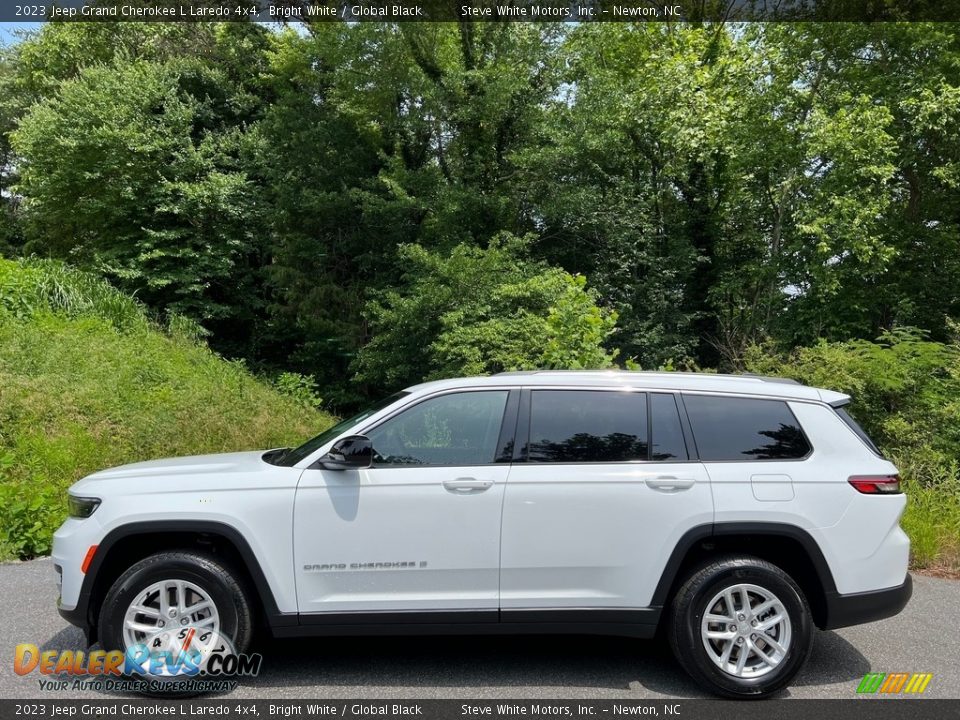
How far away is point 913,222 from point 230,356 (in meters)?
17.7

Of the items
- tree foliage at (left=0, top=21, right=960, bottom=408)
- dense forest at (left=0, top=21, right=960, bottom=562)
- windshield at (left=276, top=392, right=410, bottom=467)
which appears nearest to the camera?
windshield at (left=276, top=392, right=410, bottom=467)

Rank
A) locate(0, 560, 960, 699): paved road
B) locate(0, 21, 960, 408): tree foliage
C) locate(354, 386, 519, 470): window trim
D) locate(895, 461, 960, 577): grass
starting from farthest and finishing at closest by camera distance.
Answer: locate(0, 21, 960, 408): tree foliage
locate(895, 461, 960, 577): grass
locate(354, 386, 519, 470): window trim
locate(0, 560, 960, 699): paved road

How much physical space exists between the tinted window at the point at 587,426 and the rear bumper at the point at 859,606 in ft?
4.37

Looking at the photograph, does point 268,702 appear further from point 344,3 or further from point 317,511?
point 344,3

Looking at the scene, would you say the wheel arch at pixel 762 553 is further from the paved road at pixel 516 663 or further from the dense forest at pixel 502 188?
the dense forest at pixel 502 188

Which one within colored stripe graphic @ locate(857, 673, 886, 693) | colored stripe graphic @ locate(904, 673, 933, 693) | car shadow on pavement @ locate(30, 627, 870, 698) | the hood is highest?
the hood

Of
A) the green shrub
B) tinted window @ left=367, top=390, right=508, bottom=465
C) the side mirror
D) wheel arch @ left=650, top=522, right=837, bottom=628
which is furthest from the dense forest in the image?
the side mirror

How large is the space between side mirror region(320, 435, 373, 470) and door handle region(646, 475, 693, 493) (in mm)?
1600

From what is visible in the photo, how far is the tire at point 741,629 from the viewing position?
4.06 meters

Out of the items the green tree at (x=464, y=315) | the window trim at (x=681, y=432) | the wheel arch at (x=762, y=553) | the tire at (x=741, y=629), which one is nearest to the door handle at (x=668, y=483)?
the window trim at (x=681, y=432)

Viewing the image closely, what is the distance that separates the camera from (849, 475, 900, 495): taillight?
13.9 feet

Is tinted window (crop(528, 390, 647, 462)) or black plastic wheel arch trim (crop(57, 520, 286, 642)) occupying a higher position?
tinted window (crop(528, 390, 647, 462))

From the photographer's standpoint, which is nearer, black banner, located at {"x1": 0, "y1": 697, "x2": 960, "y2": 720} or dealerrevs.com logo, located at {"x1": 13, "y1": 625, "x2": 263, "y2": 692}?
black banner, located at {"x1": 0, "y1": 697, "x2": 960, "y2": 720}

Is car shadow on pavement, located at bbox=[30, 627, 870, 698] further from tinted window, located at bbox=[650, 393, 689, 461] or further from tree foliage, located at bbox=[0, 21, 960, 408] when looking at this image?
tree foliage, located at bbox=[0, 21, 960, 408]
